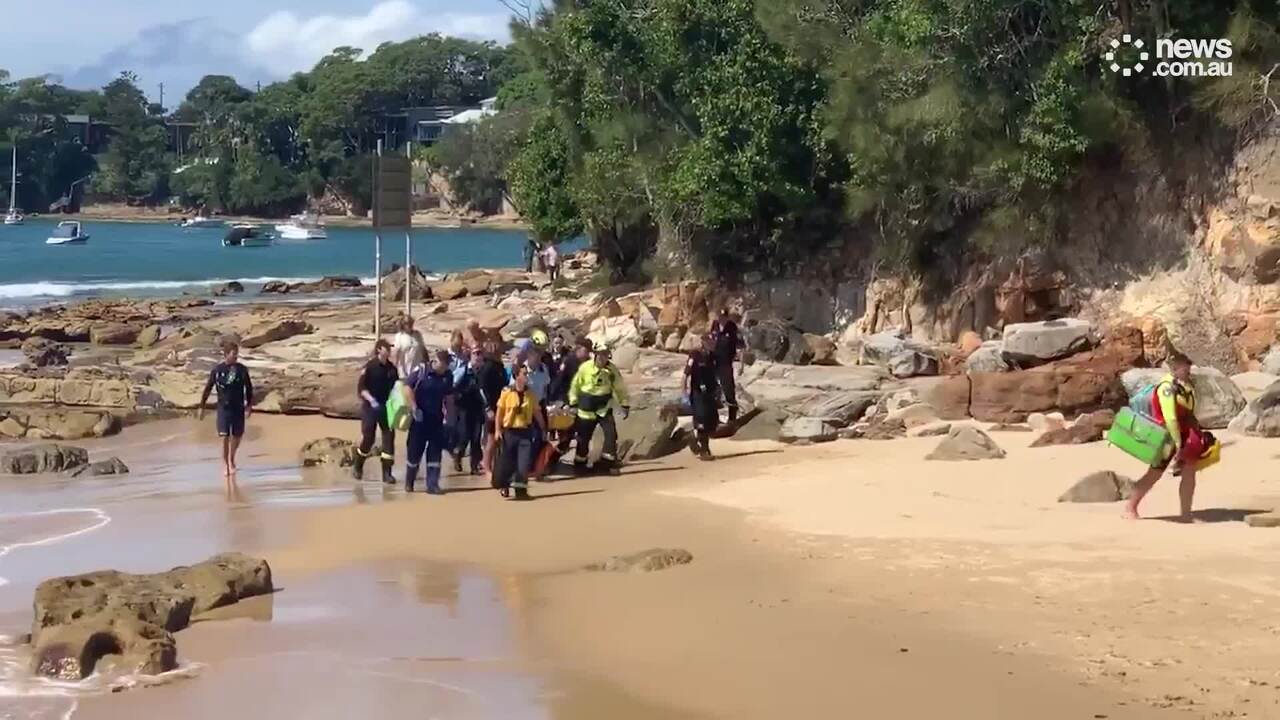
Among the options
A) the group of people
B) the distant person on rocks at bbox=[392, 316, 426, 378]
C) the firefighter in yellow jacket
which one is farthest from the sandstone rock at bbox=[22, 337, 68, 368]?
the firefighter in yellow jacket

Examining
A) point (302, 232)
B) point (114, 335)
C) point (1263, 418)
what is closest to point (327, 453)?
point (1263, 418)

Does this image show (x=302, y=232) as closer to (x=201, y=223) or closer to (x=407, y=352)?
(x=201, y=223)

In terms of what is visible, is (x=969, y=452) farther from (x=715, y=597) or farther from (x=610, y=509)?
(x=715, y=597)

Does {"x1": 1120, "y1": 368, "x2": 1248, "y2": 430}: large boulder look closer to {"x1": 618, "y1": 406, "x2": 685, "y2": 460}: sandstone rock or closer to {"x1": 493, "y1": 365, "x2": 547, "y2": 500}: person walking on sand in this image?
{"x1": 618, "y1": 406, "x2": 685, "y2": 460}: sandstone rock

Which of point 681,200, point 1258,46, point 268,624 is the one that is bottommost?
point 268,624

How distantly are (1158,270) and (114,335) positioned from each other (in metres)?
23.6

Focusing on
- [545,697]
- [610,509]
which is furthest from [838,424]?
[545,697]

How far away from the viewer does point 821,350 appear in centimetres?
2536

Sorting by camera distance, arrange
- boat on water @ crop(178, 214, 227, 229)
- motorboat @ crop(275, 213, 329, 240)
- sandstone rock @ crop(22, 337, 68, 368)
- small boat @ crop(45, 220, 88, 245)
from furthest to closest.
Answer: boat on water @ crop(178, 214, 227, 229), motorboat @ crop(275, 213, 329, 240), small boat @ crop(45, 220, 88, 245), sandstone rock @ crop(22, 337, 68, 368)

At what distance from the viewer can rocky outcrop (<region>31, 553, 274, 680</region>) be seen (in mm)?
9406

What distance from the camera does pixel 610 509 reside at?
14992 mm

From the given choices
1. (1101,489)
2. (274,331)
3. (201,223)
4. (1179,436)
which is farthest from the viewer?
(201,223)

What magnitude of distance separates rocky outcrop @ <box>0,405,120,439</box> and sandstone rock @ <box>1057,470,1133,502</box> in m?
13.4

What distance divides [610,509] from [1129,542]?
15.9 feet
